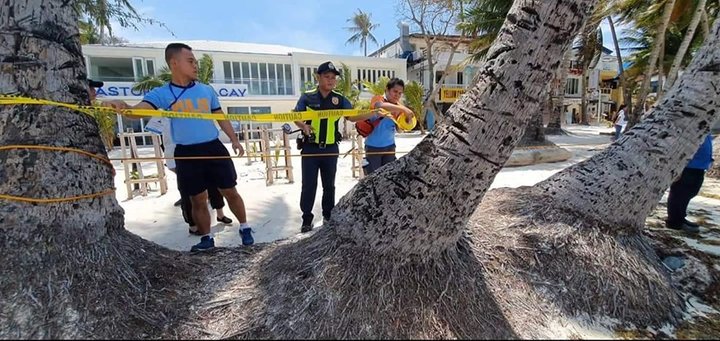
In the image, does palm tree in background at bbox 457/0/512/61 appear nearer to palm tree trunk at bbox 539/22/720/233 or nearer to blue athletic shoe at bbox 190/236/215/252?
palm tree trunk at bbox 539/22/720/233

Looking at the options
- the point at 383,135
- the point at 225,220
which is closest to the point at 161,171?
the point at 225,220

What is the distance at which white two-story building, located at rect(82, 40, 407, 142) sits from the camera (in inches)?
784

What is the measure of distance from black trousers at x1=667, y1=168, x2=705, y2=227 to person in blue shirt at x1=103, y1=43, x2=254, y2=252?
15.0 feet

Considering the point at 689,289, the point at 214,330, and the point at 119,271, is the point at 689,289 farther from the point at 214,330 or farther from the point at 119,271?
the point at 119,271

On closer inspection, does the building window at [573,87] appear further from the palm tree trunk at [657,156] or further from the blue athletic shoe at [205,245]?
the blue athletic shoe at [205,245]

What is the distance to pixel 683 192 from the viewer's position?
3805mm

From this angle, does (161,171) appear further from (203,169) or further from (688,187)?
(688,187)

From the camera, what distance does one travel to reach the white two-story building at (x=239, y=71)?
65.4ft

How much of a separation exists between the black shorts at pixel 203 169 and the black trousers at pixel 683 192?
15.0 feet

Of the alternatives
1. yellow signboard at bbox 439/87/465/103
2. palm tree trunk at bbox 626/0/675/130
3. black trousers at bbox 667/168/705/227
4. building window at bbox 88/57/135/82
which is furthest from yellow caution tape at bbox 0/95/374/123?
yellow signboard at bbox 439/87/465/103

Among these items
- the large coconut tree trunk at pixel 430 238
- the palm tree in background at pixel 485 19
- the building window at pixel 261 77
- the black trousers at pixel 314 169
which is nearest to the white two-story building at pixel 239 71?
the building window at pixel 261 77

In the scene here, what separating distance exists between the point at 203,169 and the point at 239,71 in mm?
21873

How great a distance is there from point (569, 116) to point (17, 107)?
135ft

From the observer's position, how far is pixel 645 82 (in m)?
11.9
